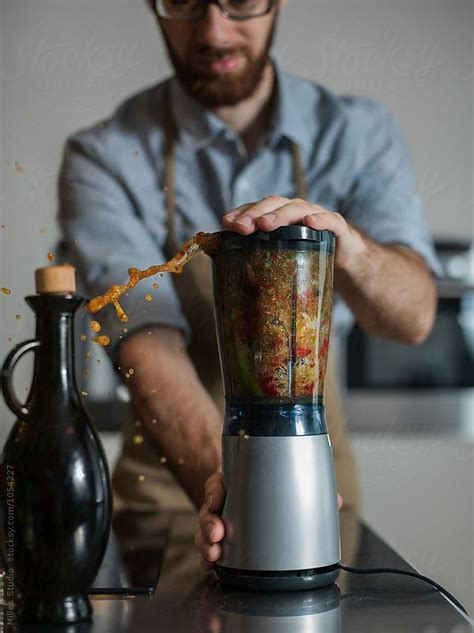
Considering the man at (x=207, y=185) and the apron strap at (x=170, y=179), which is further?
the apron strap at (x=170, y=179)

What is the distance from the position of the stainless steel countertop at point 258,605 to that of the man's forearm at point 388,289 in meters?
0.36

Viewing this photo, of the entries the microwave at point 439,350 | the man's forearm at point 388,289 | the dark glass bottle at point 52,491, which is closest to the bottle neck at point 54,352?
the dark glass bottle at point 52,491

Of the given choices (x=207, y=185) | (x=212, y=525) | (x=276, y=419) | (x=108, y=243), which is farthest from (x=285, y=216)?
(x=207, y=185)

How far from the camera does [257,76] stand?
1.51 metres

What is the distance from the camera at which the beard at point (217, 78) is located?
1483 mm

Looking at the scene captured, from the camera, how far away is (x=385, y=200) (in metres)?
1.45

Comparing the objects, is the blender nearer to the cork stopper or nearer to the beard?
the cork stopper

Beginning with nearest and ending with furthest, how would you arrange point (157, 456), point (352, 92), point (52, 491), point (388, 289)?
point (52, 491) < point (388, 289) < point (157, 456) < point (352, 92)

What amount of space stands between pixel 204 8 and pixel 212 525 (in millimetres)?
1043

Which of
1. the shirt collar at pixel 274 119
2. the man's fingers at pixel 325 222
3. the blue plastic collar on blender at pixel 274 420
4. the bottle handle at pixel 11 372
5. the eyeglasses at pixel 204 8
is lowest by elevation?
the blue plastic collar on blender at pixel 274 420

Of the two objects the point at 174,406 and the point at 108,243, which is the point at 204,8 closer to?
the point at 108,243

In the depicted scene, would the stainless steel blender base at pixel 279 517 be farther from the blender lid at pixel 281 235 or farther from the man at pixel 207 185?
the man at pixel 207 185

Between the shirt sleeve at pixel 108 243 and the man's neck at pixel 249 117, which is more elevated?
the man's neck at pixel 249 117

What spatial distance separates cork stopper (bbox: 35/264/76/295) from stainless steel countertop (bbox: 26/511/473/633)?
0.26 metres
